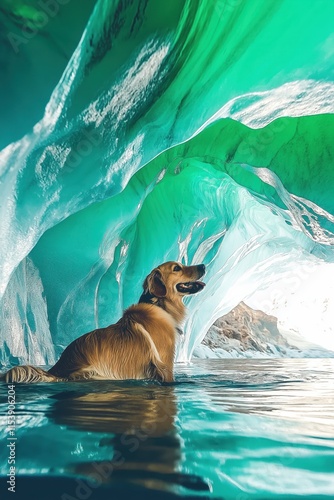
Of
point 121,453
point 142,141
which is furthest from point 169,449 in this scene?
point 142,141

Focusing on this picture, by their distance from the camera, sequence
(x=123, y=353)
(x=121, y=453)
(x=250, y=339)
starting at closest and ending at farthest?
1. (x=121, y=453)
2. (x=123, y=353)
3. (x=250, y=339)

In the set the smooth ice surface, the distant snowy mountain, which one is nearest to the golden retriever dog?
the smooth ice surface

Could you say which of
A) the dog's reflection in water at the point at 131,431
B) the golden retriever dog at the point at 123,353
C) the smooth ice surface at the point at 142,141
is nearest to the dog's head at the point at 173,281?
the golden retriever dog at the point at 123,353

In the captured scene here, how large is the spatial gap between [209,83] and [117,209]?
3105mm

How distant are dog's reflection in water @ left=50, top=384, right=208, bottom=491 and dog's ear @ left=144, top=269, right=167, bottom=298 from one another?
1.10 metres

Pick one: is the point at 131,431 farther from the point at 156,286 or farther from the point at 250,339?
the point at 250,339

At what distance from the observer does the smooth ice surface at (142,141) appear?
4172 mm

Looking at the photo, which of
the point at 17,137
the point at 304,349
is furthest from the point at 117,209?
the point at 304,349

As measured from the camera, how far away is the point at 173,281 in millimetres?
4219

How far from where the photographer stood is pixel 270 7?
4.37 meters

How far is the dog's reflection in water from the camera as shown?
1.32 meters

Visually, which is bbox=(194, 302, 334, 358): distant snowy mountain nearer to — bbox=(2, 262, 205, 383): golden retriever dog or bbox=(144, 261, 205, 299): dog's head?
bbox=(144, 261, 205, 299): dog's head

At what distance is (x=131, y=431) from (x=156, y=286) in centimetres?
237

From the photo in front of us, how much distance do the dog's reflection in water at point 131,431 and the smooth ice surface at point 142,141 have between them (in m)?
2.39
